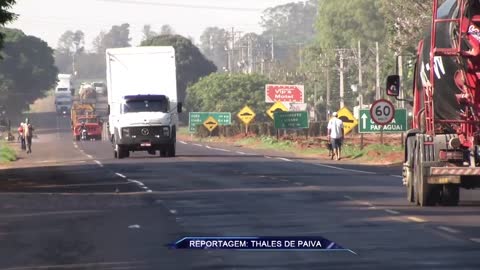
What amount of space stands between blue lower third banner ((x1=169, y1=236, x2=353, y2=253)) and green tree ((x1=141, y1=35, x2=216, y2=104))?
137830 millimetres

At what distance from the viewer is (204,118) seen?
332 ft

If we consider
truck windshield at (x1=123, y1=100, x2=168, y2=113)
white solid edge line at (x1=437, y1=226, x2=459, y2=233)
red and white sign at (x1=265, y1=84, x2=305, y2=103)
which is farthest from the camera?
red and white sign at (x1=265, y1=84, x2=305, y2=103)

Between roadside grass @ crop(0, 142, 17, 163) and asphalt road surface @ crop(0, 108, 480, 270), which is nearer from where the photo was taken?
asphalt road surface @ crop(0, 108, 480, 270)

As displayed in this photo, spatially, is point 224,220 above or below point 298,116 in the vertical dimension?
above

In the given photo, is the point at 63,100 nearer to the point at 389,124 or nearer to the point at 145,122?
the point at 145,122

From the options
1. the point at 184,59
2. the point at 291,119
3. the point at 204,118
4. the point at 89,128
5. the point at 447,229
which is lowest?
the point at 89,128

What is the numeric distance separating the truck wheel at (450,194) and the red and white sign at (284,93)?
223 feet

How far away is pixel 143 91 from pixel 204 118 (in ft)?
158

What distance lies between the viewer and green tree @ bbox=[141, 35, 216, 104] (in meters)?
159

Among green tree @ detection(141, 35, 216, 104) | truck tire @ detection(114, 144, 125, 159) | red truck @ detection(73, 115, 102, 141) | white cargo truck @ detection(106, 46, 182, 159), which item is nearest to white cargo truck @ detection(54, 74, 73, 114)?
green tree @ detection(141, 35, 216, 104)

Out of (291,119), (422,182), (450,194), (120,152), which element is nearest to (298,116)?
(291,119)

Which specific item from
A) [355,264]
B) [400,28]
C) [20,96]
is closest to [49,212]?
[355,264]

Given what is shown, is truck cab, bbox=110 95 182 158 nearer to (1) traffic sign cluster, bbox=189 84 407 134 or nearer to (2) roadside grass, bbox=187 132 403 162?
(2) roadside grass, bbox=187 132 403 162

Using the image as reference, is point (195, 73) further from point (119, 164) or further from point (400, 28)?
point (119, 164)
